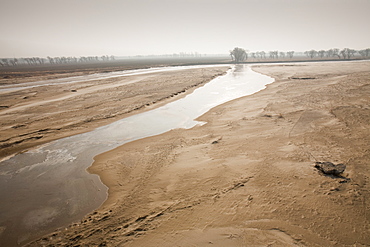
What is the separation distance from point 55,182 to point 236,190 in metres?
7.64

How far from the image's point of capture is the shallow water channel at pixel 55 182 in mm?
5648

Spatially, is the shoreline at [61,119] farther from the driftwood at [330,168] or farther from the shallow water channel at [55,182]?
the driftwood at [330,168]

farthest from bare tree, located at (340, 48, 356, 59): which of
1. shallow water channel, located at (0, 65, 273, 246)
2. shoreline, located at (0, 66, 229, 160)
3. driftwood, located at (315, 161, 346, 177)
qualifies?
shallow water channel, located at (0, 65, 273, 246)

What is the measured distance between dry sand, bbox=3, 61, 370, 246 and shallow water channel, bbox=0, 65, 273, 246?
0.63 m

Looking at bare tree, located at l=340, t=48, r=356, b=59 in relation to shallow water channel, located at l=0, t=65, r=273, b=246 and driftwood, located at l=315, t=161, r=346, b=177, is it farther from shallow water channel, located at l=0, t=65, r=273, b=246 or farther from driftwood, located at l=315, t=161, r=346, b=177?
shallow water channel, located at l=0, t=65, r=273, b=246

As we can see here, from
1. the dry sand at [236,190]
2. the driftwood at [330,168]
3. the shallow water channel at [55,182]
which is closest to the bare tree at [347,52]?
the dry sand at [236,190]

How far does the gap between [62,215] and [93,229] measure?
1612 mm

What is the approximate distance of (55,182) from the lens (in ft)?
25.3

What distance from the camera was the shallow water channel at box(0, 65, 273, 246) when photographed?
565 centimetres

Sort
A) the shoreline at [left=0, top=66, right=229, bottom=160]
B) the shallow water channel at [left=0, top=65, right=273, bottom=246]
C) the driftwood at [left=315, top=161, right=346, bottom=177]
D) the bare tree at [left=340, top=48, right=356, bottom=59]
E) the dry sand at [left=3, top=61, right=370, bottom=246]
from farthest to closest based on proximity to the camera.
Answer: the bare tree at [left=340, top=48, right=356, bottom=59] < the shoreline at [left=0, top=66, right=229, bottom=160] < the driftwood at [left=315, top=161, right=346, bottom=177] < the shallow water channel at [left=0, top=65, right=273, bottom=246] < the dry sand at [left=3, top=61, right=370, bottom=246]

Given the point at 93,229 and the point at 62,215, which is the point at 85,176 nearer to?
the point at 62,215

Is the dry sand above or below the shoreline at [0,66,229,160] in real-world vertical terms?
below

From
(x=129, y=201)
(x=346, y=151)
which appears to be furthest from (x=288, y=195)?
(x=129, y=201)

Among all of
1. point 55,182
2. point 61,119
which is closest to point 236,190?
point 55,182
